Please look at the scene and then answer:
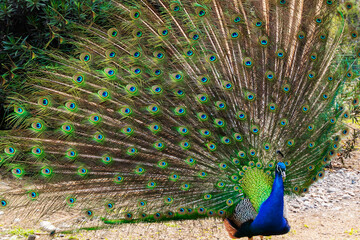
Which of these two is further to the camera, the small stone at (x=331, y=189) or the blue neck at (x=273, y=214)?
the small stone at (x=331, y=189)

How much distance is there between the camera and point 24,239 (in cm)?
441

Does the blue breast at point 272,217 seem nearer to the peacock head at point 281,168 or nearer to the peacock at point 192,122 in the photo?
the peacock at point 192,122

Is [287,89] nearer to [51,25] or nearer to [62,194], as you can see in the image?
[62,194]

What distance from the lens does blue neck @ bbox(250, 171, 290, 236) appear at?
3568 millimetres

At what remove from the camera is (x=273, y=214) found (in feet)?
11.9

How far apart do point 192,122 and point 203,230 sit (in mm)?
1697

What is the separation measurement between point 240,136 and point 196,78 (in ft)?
2.24

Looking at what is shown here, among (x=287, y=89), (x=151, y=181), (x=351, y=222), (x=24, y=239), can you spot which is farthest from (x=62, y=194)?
(x=351, y=222)

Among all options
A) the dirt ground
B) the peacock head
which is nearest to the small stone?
the dirt ground

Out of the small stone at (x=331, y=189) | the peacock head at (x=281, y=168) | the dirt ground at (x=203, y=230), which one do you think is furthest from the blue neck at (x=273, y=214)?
the small stone at (x=331, y=189)

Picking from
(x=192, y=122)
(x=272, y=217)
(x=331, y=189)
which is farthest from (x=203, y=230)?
(x=331, y=189)

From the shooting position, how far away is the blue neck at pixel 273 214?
3568mm

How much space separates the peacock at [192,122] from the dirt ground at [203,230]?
33.4 inches

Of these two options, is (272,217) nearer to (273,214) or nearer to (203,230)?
(273,214)
